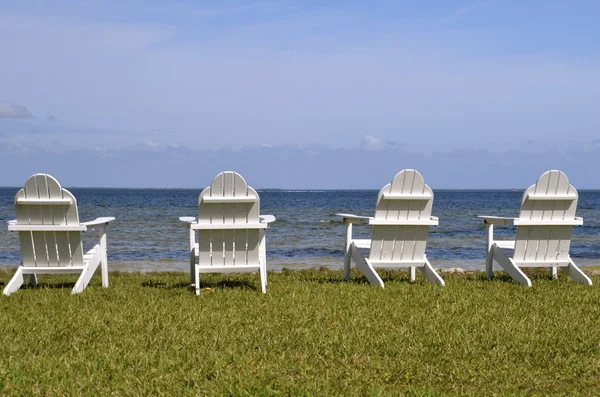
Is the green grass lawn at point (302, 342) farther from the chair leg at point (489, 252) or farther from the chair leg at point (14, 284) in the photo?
the chair leg at point (489, 252)

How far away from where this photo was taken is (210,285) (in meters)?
8.61

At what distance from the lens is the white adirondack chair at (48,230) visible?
300 inches

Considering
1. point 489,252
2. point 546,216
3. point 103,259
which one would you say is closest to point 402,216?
point 489,252

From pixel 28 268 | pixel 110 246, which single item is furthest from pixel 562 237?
pixel 110 246

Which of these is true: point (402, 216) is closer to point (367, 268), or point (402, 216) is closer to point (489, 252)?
point (367, 268)

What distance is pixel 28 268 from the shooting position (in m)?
7.81

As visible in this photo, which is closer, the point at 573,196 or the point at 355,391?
the point at 355,391

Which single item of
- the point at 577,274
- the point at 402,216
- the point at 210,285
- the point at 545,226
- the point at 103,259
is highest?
the point at 402,216

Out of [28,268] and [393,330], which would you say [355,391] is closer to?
[393,330]

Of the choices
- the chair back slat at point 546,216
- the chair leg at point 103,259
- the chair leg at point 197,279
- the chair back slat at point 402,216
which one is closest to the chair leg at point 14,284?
the chair leg at point 103,259

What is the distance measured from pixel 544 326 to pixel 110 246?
14.8 m

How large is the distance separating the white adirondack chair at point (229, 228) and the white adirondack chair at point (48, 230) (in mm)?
1256

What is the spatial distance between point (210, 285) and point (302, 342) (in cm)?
373

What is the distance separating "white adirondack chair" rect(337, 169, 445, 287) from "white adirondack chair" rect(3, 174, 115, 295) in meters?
3.14
